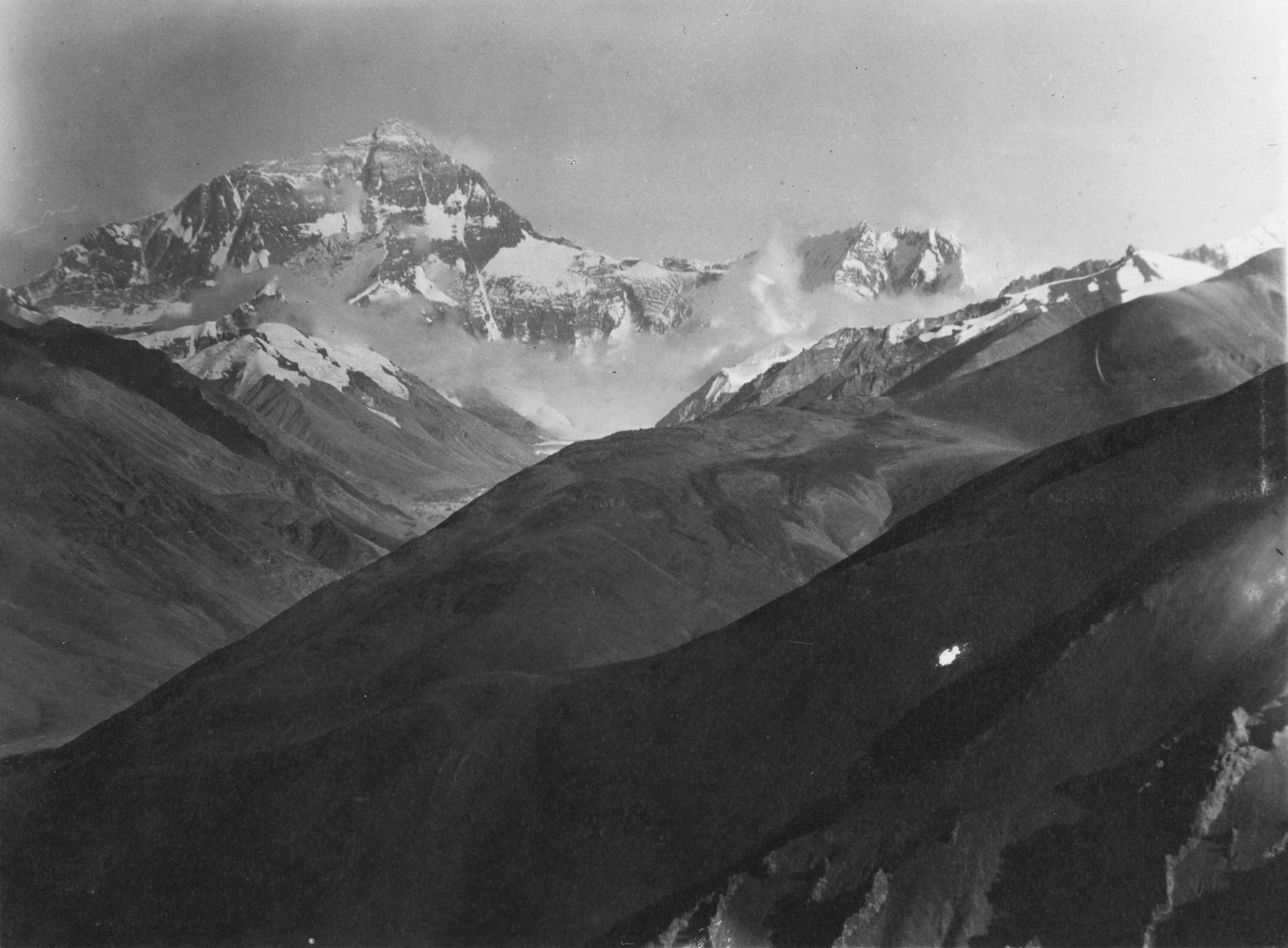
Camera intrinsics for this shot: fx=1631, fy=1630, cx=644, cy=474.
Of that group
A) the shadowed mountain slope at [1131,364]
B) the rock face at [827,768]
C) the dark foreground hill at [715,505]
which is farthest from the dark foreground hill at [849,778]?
the shadowed mountain slope at [1131,364]

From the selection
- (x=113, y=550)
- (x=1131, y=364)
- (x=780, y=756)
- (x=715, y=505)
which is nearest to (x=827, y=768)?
(x=780, y=756)

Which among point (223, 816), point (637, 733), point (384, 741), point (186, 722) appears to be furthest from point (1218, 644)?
point (186, 722)

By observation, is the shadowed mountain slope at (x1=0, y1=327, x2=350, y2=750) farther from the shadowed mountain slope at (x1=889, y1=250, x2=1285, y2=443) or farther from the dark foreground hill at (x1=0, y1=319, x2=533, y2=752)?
the shadowed mountain slope at (x1=889, y1=250, x2=1285, y2=443)

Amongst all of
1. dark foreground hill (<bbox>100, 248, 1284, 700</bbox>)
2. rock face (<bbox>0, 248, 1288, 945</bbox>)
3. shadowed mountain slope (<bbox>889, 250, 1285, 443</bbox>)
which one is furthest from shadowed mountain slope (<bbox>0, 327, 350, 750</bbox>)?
shadowed mountain slope (<bbox>889, 250, 1285, 443</bbox>)

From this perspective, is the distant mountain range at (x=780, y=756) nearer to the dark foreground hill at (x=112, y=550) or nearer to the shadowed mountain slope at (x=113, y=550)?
the shadowed mountain slope at (x=113, y=550)

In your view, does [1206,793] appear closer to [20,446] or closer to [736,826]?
[736,826]
